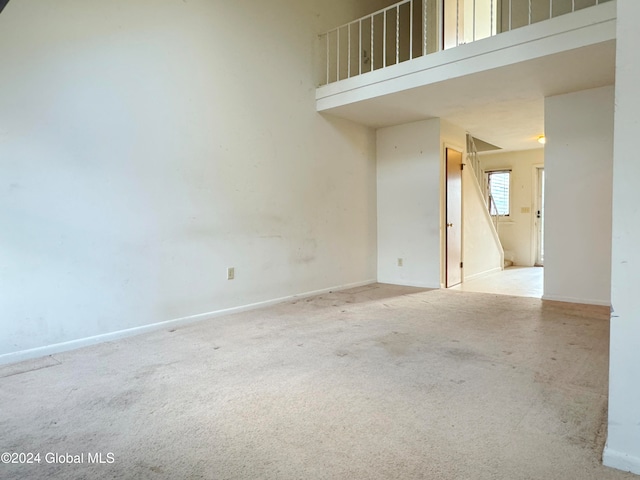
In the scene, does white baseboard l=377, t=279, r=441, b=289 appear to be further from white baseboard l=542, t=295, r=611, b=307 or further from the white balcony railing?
the white balcony railing

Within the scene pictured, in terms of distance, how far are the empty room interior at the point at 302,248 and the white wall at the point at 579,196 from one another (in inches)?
0.9

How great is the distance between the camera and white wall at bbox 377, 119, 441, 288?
5.21 meters

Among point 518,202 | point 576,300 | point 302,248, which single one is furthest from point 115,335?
point 518,202

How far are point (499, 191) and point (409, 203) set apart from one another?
3.92 metres

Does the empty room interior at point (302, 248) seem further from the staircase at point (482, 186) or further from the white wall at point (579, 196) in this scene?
the staircase at point (482, 186)

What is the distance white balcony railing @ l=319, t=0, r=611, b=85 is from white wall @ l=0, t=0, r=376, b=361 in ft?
1.17

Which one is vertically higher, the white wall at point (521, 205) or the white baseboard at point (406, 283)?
the white wall at point (521, 205)

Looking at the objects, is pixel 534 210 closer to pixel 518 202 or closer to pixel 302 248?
pixel 518 202

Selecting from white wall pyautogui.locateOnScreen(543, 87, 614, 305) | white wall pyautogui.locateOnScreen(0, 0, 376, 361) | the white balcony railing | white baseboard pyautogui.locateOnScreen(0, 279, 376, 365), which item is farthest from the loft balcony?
white baseboard pyautogui.locateOnScreen(0, 279, 376, 365)

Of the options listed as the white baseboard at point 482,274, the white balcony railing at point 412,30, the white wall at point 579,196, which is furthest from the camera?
the white baseboard at point 482,274

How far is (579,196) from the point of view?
165 inches

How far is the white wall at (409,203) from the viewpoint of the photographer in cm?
Answer: 521

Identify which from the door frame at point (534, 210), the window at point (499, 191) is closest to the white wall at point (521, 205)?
the door frame at point (534, 210)

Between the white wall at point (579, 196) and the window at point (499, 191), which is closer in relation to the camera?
the white wall at point (579, 196)
